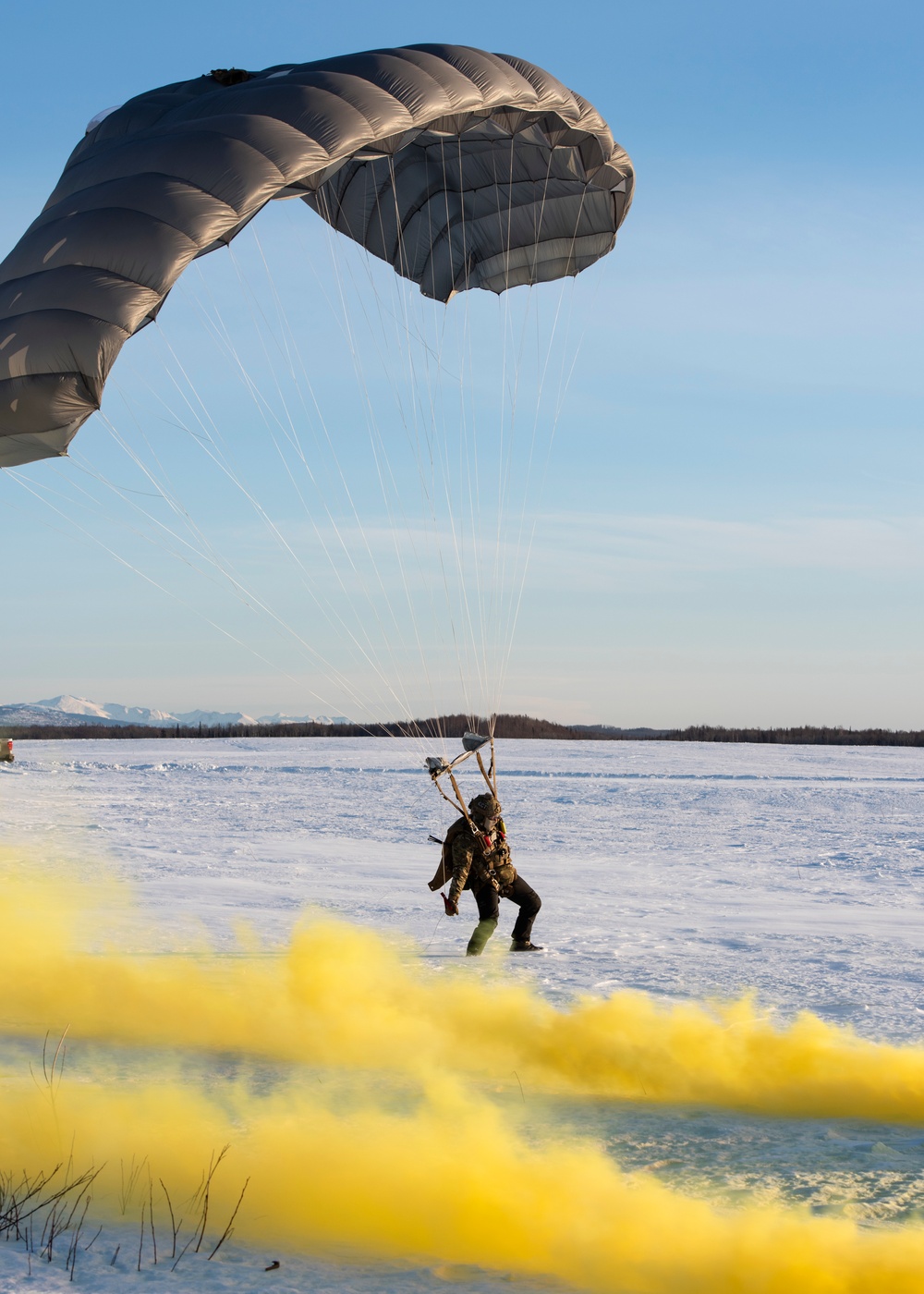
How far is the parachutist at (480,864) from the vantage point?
817cm

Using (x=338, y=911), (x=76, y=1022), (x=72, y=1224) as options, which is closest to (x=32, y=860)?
(x=338, y=911)

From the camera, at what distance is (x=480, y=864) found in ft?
27.0

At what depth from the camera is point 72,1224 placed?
14.0ft

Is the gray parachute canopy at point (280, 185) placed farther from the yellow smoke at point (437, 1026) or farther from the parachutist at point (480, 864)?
the parachutist at point (480, 864)

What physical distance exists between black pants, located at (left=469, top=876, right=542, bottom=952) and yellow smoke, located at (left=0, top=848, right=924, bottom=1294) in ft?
2.38

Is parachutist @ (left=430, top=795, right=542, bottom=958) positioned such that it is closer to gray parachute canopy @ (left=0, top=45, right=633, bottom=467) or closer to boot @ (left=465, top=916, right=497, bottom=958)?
boot @ (left=465, top=916, right=497, bottom=958)

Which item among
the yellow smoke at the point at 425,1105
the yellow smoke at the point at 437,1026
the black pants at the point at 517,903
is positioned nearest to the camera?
the yellow smoke at the point at 425,1105

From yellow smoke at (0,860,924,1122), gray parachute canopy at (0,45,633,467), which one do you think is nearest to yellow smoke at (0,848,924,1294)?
yellow smoke at (0,860,924,1122)

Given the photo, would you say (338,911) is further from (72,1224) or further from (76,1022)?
(72,1224)

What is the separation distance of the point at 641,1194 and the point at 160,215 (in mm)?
5435

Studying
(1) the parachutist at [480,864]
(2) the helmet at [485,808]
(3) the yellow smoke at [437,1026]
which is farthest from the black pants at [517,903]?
(2) the helmet at [485,808]

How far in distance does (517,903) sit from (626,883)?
370 centimetres

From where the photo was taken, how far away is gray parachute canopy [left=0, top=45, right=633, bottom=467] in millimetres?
5879

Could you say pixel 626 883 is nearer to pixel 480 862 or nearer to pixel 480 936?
pixel 480 936
